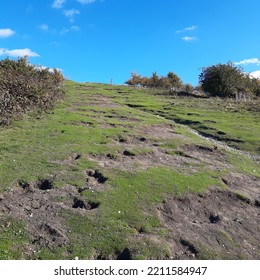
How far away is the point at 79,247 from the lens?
10836 mm

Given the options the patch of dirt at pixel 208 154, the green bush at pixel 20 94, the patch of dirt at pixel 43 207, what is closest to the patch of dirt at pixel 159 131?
the patch of dirt at pixel 208 154

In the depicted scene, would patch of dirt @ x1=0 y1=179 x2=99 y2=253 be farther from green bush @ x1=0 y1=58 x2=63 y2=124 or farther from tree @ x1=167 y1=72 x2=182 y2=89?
tree @ x1=167 y1=72 x2=182 y2=89

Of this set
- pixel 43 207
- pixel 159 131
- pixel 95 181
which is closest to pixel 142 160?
pixel 95 181

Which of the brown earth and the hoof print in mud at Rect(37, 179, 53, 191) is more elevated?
the hoof print in mud at Rect(37, 179, 53, 191)

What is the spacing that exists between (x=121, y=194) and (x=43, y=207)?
3001mm

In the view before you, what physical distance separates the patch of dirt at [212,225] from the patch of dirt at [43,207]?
305cm

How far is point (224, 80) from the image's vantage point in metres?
56.7

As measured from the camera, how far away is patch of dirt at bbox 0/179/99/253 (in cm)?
1122

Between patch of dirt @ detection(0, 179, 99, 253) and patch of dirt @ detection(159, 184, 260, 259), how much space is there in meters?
3.05

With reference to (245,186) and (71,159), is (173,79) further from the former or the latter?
(71,159)

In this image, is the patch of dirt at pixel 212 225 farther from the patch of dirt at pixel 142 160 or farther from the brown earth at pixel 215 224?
the patch of dirt at pixel 142 160

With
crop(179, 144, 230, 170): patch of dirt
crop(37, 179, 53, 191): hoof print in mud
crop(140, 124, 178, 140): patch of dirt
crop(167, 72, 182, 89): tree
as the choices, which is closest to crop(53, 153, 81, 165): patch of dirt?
crop(37, 179, 53, 191): hoof print in mud

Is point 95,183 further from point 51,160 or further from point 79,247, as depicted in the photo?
point 79,247
